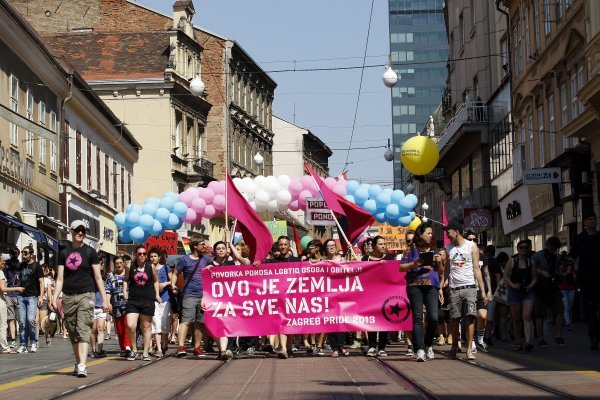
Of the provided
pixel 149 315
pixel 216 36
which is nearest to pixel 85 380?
pixel 149 315

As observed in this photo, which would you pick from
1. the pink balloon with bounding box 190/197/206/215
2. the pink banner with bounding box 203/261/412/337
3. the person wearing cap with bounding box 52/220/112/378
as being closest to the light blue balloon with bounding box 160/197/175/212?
the pink balloon with bounding box 190/197/206/215

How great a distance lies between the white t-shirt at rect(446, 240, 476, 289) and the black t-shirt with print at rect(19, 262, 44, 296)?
7.95 meters

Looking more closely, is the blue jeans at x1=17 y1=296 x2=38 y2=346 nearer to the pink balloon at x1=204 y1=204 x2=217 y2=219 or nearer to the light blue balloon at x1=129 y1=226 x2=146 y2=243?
the light blue balloon at x1=129 y1=226 x2=146 y2=243

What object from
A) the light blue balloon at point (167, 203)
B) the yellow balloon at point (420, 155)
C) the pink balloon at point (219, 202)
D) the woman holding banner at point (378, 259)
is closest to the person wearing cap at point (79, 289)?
the woman holding banner at point (378, 259)

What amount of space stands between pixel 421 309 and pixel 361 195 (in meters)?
11.2

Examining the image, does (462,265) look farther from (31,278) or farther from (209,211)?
(209,211)

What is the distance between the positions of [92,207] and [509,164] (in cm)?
1554

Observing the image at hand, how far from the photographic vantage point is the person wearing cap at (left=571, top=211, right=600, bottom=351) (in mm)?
16609

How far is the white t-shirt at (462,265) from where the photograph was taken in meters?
15.9

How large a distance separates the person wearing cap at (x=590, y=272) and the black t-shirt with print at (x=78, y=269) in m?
6.87

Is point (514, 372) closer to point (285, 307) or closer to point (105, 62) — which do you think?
point (285, 307)

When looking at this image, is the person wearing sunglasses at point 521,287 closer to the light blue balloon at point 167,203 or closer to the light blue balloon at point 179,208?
the light blue balloon at point 179,208

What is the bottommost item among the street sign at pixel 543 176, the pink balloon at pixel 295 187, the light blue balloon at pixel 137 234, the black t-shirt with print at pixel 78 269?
the black t-shirt with print at pixel 78 269

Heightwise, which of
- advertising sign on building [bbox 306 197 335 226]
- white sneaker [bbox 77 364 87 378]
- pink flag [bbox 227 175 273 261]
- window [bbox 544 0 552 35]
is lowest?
white sneaker [bbox 77 364 87 378]
